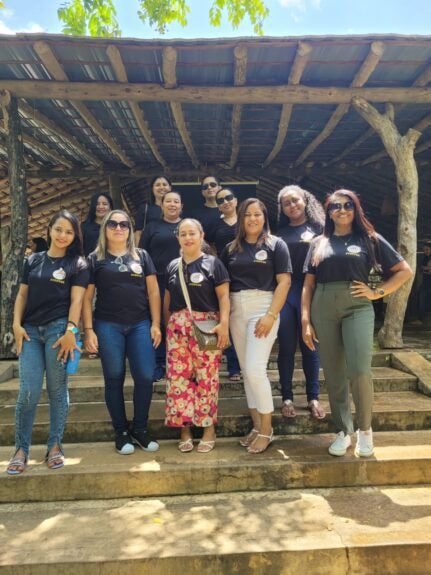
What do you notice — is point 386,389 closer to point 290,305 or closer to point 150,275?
point 290,305

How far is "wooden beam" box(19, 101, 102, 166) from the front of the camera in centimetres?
504

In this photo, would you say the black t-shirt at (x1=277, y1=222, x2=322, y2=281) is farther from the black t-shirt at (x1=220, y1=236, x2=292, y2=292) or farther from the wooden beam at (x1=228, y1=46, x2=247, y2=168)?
the wooden beam at (x1=228, y1=46, x2=247, y2=168)

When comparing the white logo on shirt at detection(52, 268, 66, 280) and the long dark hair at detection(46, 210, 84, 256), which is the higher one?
the long dark hair at detection(46, 210, 84, 256)

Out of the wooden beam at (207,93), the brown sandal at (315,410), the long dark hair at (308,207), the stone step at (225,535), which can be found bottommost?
the stone step at (225,535)

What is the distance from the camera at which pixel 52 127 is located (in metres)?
5.54

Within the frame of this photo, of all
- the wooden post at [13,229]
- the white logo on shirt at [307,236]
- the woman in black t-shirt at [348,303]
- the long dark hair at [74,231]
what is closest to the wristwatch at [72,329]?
the long dark hair at [74,231]

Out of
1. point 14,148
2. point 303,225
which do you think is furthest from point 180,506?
point 14,148

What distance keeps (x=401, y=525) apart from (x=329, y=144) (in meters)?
5.90

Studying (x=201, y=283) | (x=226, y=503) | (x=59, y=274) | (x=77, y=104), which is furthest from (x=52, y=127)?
(x=226, y=503)

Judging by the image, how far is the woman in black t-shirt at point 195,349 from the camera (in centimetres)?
283

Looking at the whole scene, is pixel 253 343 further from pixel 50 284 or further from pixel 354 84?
pixel 354 84

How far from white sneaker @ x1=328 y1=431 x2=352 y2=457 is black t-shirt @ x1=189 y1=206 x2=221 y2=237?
2.05m

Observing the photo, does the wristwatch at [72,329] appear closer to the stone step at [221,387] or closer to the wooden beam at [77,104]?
the stone step at [221,387]

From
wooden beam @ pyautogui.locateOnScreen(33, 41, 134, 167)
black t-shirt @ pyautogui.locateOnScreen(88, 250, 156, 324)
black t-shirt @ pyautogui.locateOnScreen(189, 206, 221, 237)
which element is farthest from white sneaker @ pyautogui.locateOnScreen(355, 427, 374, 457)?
wooden beam @ pyautogui.locateOnScreen(33, 41, 134, 167)
